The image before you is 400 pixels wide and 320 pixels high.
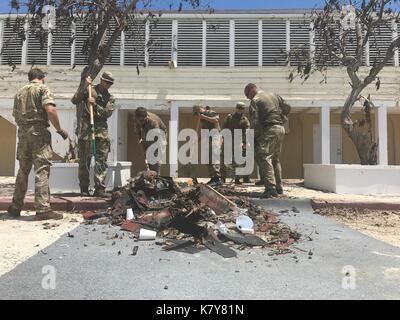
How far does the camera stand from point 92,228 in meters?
4.78

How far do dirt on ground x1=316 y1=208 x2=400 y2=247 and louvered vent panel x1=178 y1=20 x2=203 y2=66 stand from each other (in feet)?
31.0

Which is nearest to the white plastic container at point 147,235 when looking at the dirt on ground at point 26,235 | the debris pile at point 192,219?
the debris pile at point 192,219

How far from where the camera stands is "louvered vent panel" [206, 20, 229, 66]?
566 inches

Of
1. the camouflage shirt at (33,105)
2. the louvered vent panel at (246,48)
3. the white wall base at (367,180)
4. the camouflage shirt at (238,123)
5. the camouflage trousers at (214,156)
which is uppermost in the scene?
the louvered vent panel at (246,48)

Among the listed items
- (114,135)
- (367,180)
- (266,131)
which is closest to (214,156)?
(266,131)

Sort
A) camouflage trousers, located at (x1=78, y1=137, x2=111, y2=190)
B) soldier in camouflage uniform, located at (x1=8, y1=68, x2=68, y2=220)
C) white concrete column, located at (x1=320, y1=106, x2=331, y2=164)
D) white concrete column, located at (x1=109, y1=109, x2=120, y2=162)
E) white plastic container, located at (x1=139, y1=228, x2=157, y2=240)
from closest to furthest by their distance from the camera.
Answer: white plastic container, located at (x1=139, y1=228, x2=157, y2=240) < soldier in camouflage uniform, located at (x1=8, y1=68, x2=68, y2=220) < camouflage trousers, located at (x1=78, y1=137, x2=111, y2=190) < white concrete column, located at (x1=320, y1=106, x2=331, y2=164) < white concrete column, located at (x1=109, y1=109, x2=120, y2=162)

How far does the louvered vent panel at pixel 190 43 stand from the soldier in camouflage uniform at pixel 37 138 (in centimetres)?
962

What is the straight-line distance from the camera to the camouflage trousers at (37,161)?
5.14 m

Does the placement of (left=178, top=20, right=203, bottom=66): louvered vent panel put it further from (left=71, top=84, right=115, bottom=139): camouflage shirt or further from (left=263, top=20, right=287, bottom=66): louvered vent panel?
(left=71, top=84, right=115, bottom=139): camouflage shirt

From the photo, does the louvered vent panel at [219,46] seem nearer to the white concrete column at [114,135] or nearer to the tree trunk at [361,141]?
the white concrete column at [114,135]

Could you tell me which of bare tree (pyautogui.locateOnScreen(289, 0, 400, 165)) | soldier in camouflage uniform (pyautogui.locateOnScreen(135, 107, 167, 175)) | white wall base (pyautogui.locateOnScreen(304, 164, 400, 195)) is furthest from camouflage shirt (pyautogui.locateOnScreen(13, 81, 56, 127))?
bare tree (pyautogui.locateOnScreen(289, 0, 400, 165))

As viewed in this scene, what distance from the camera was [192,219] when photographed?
14.9 feet

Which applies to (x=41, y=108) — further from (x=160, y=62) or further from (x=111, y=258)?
(x=160, y=62)

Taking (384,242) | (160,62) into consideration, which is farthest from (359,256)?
(160,62)
